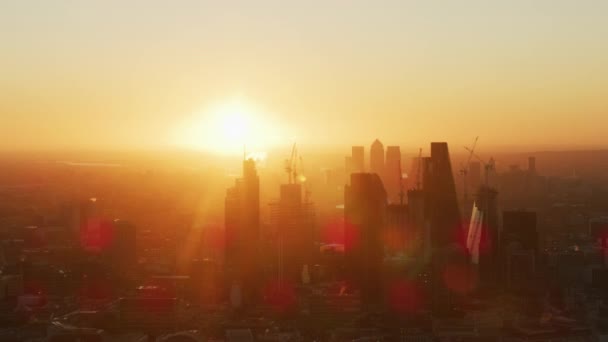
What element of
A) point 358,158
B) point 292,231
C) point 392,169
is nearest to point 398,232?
point 292,231

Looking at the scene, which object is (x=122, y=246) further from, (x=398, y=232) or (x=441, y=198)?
(x=441, y=198)

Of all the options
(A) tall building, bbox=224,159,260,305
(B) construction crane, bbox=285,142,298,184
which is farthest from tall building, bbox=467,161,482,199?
(A) tall building, bbox=224,159,260,305

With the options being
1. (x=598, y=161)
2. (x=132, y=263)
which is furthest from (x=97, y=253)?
(x=598, y=161)

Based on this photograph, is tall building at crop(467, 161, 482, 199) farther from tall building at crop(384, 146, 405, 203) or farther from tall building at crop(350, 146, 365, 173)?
tall building at crop(350, 146, 365, 173)

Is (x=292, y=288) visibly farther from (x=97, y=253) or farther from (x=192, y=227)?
(x=192, y=227)

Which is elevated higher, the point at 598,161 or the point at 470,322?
the point at 598,161

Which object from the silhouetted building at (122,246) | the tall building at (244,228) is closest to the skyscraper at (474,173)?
the tall building at (244,228)
